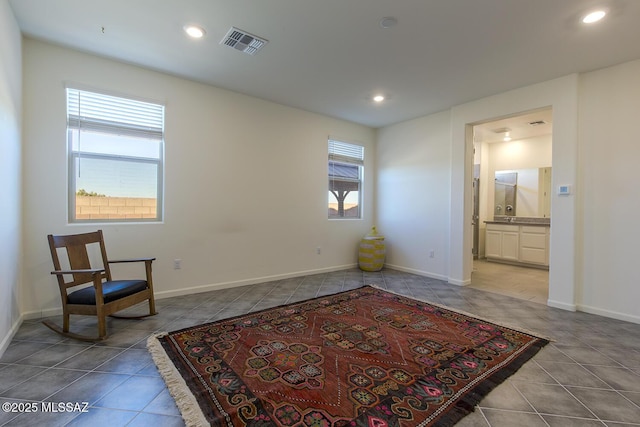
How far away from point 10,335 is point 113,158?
1862 millimetres

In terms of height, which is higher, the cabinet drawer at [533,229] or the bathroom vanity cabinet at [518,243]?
the cabinet drawer at [533,229]

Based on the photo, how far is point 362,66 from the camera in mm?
3201

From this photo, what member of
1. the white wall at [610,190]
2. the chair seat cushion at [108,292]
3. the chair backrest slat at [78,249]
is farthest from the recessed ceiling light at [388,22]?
the chair backrest slat at [78,249]

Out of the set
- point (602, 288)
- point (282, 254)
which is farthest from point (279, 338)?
point (602, 288)

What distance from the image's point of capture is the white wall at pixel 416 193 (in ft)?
15.3

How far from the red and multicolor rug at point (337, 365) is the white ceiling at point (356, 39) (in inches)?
105

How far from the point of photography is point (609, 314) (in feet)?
10.1

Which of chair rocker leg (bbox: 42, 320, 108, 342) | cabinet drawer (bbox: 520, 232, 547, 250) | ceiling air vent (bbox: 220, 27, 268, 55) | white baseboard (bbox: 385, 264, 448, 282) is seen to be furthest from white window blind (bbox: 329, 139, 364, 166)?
chair rocker leg (bbox: 42, 320, 108, 342)

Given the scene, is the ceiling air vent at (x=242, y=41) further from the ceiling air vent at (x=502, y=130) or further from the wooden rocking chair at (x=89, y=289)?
the ceiling air vent at (x=502, y=130)

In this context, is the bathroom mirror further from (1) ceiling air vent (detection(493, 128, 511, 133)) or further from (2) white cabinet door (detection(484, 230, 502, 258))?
(1) ceiling air vent (detection(493, 128, 511, 133))

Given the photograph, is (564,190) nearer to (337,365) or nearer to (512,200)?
(337,365)

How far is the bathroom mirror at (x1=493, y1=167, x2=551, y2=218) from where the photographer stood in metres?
6.12

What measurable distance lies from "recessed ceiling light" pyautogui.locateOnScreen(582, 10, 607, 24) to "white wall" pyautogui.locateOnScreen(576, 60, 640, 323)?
1.16m

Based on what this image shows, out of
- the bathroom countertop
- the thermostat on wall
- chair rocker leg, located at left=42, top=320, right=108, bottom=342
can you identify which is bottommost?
chair rocker leg, located at left=42, top=320, right=108, bottom=342
